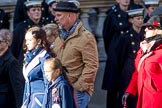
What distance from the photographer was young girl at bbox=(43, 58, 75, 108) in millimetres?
7223

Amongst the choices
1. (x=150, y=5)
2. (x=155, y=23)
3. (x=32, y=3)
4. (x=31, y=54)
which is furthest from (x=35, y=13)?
(x=155, y=23)

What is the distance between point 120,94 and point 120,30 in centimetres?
92

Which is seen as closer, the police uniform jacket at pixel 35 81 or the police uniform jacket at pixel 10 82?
the police uniform jacket at pixel 35 81

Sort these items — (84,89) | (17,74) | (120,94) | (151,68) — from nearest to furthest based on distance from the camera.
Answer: (151,68) < (84,89) < (17,74) < (120,94)

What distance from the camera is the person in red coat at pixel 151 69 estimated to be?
22.7 ft

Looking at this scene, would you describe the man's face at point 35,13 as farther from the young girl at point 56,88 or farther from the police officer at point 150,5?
the young girl at point 56,88


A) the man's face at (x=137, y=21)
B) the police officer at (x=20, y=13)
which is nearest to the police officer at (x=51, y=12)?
the police officer at (x=20, y=13)

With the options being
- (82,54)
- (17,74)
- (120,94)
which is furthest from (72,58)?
(120,94)

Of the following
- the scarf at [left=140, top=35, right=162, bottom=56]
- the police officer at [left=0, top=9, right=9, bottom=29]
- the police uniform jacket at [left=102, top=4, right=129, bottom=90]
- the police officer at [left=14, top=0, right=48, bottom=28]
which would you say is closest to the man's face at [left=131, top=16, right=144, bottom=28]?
the police uniform jacket at [left=102, top=4, right=129, bottom=90]

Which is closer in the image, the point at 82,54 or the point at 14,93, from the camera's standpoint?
the point at 82,54

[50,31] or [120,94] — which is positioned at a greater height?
[50,31]

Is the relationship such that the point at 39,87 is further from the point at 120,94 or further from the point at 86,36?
the point at 120,94

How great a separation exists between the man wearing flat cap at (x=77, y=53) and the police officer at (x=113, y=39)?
2.30 meters

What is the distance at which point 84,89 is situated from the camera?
7527 millimetres
